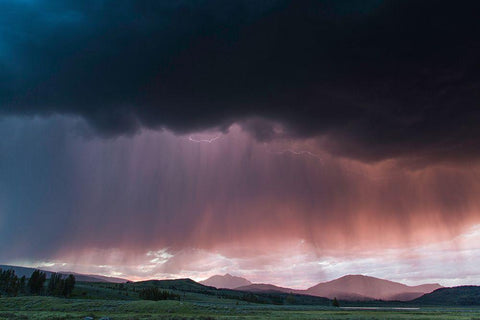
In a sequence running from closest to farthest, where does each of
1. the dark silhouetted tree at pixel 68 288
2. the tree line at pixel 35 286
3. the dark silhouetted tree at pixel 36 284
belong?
the tree line at pixel 35 286, the dark silhouetted tree at pixel 68 288, the dark silhouetted tree at pixel 36 284

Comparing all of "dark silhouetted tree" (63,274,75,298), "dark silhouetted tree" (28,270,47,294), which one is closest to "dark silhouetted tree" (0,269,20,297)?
"dark silhouetted tree" (28,270,47,294)

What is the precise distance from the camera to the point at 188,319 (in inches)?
2232

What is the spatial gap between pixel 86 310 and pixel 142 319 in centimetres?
2638

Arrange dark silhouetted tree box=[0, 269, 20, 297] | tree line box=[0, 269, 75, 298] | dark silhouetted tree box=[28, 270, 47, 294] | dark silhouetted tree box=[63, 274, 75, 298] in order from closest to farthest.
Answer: dark silhouetted tree box=[0, 269, 20, 297] → tree line box=[0, 269, 75, 298] → dark silhouetted tree box=[63, 274, 75, 298] → dark silhouetted tree box=[28, 270, 47, 294]

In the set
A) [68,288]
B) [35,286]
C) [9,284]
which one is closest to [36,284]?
[35,286]

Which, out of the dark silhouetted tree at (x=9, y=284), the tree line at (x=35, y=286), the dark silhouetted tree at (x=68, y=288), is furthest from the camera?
the dark silhouetted tree at (x=68, y=288)

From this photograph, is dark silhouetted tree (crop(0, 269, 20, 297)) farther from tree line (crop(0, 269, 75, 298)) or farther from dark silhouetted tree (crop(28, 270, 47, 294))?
dark silhouetted tree (crop(28, 270, 47, 294))

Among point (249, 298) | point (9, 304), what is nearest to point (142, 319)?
point (9, 304)

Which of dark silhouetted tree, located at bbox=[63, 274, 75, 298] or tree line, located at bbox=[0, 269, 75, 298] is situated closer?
tree line, located at bbox=[0, 269, 75, 298]

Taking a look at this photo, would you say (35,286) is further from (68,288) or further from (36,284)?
(68,288)

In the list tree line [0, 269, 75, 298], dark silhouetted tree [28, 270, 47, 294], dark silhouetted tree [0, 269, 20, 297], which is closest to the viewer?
dark silhouetted tree [0, 269, 20, 297]

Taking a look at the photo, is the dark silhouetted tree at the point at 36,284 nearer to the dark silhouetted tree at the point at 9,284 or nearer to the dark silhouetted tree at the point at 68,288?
the dark silhouetted tree at the point at 9,284

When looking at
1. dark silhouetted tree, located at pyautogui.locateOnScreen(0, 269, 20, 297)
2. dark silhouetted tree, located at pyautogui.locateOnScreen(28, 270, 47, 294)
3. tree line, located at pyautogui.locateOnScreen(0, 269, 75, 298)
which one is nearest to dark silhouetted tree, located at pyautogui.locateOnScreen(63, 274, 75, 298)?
tree line, located at pyautogui.locateOnScreen(0, 269, 75, 298)

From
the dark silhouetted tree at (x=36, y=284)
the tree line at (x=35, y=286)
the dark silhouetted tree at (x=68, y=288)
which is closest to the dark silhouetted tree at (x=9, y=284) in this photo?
the tree line at (x=35, y=286)
